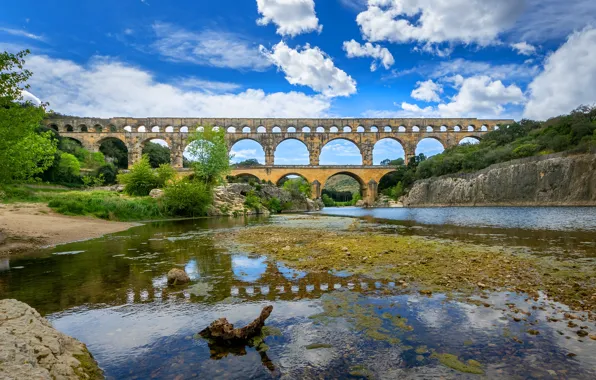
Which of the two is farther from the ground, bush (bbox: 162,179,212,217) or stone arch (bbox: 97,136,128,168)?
stone arch (bbox: 97,136,128,168)

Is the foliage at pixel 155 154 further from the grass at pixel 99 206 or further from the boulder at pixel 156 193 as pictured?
the grass at pixel 99 206

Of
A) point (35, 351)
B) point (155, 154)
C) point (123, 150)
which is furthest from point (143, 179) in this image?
point (123, 150)

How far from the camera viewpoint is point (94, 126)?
57156 mm

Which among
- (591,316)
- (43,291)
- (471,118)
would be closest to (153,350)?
(43,291)

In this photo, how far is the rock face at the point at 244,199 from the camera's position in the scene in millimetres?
29578

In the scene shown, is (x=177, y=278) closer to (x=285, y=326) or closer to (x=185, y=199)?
(x=285, y=326)

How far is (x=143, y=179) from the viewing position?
96.9 ft

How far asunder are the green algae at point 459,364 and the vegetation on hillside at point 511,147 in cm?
3473

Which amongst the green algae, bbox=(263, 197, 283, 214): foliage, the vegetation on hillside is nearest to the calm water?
the green algae

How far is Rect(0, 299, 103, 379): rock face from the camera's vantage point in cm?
212

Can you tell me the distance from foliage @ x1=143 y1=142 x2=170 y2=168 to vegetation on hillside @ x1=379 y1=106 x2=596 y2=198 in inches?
1532

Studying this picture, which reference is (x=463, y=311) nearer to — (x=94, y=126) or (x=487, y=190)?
(x=487, y=190)

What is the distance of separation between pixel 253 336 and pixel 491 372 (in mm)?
1939

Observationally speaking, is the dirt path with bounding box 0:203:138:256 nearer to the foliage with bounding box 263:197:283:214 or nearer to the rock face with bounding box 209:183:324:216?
the rock face with bounding box 209:183:324:216
